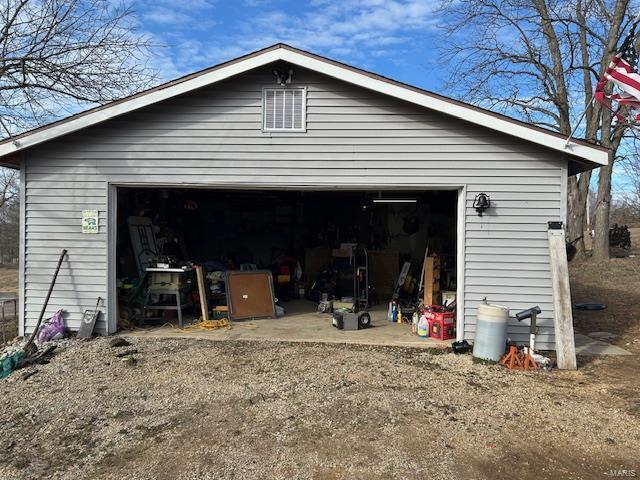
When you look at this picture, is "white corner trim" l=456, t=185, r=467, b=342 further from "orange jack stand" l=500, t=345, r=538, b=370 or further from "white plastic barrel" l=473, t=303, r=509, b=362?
"orange jack stand" l=500, t=345, r=538, b=370

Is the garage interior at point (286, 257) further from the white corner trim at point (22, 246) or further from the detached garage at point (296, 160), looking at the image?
the white corner trim at point (22, 246)

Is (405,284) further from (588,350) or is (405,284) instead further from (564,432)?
(564,432)

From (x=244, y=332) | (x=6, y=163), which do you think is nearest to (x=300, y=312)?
(x=244, y=332)

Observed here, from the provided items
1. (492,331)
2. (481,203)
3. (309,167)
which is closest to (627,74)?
(481,203)

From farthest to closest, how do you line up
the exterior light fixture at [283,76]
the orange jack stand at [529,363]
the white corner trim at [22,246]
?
1. the white corner trim at [22,246]
2. the exterior light fixture at [283,76]
3. the orange jack stand at [529,363]

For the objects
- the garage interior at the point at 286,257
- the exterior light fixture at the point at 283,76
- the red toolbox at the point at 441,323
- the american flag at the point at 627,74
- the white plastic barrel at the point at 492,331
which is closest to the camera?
the american flag at the point at 627,74

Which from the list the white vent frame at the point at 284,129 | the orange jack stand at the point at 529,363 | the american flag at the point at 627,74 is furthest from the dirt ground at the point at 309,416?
the american flag at the point at 627,74

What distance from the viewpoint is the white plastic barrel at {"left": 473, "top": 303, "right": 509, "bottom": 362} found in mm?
5773

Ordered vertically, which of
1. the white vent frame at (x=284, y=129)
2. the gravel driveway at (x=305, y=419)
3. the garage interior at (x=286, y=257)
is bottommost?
the gravel driveway at (x=305, y=419)

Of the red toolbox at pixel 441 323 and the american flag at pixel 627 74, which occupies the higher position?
the american flag at pixel 627 74

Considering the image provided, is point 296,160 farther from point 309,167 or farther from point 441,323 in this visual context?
point 441,323

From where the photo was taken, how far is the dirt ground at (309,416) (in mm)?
3389

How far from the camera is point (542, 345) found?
644 cm

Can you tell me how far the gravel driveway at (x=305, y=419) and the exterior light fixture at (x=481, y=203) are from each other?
2052 mm
